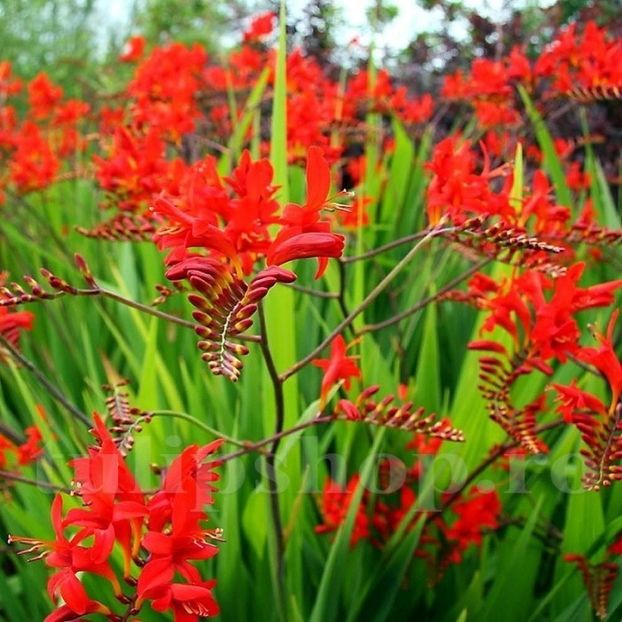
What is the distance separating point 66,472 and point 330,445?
0.57 meters

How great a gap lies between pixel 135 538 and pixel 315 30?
3332mm

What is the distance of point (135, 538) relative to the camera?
91 cm

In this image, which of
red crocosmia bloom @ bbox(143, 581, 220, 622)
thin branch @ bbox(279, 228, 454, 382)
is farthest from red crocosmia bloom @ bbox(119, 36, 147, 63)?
red crocosmia bloom @ bbox(143, 581, 220, 622)

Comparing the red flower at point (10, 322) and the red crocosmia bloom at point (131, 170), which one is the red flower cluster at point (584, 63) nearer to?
the red crocosmia bloom at point (131, 170)

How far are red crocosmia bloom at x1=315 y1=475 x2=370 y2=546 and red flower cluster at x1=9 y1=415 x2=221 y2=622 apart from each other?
65 cm

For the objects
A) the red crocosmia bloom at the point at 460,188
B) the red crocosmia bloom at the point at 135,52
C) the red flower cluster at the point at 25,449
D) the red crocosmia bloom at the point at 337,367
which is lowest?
the red flower cluster at the point at 25,449

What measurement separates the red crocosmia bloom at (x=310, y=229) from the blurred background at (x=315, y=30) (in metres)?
1.96

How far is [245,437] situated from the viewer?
1.64 m

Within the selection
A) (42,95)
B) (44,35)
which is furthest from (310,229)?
(44,35)

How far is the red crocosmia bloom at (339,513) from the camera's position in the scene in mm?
1508

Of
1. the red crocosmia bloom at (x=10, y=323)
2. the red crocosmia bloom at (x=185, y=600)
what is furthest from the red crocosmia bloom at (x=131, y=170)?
the red crocosmia bloom at (x=185, y=600)

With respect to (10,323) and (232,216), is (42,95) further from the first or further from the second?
(232,216)

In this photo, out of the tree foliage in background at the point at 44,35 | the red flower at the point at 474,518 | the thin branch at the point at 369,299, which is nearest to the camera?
the thin branch at the point at 369,299

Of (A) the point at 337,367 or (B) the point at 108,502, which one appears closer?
(B) the point at 108,502
